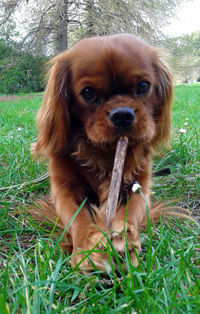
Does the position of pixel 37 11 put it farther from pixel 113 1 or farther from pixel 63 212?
pixel 63 212

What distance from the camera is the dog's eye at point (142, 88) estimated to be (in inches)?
75.7

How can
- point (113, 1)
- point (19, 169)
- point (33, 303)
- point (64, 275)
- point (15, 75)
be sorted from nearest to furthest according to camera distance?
point (33, 303) < point (64, 275) < point (19, 169) < point (113, 1) < point (15, 75)

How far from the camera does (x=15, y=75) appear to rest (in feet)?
57.8

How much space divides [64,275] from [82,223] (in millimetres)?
384

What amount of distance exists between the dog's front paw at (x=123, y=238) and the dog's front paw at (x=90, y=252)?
2.4 inches

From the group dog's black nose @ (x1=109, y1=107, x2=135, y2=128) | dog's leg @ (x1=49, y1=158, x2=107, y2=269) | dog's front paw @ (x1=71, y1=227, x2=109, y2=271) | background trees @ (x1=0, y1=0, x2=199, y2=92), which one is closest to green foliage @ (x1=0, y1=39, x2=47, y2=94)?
background trees @ (x1=0, y1=0, x2=199, y2=92)

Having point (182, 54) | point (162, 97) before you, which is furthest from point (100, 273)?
point (182, 54)

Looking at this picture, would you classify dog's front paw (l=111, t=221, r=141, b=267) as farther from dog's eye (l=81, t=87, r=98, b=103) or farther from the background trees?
the background trees

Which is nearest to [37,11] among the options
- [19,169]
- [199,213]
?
[19,169]

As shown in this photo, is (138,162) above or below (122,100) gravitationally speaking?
below

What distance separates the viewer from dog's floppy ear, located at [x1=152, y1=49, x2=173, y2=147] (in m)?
2.27

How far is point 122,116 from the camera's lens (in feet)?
5.57

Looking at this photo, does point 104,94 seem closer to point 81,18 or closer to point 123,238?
point 123,238

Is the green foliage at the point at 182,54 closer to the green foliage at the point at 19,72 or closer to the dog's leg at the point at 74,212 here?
the dog's leg at the point at 74,212
